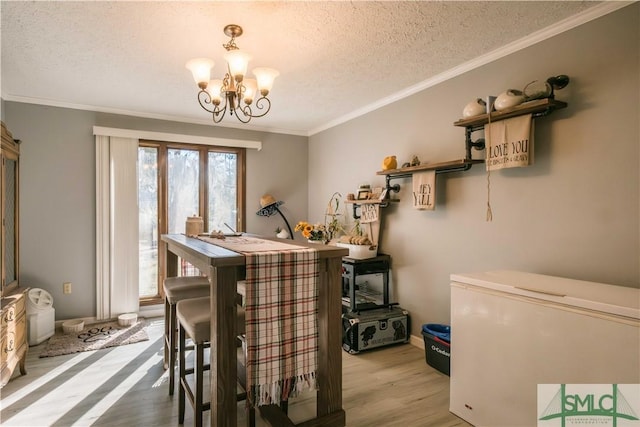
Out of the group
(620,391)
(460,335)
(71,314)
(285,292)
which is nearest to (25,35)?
(285,292)

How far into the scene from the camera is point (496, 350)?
5.88 feet

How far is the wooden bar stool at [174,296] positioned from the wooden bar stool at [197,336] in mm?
300

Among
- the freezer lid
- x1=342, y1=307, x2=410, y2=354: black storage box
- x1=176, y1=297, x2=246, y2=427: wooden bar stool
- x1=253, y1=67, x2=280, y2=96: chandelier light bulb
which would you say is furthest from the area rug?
the freezer lid

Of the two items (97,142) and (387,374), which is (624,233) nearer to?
(387,374)

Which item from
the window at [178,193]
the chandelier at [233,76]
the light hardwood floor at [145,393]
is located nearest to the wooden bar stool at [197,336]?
the light hardwood floor at [145,393]

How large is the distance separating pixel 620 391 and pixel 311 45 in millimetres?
2427

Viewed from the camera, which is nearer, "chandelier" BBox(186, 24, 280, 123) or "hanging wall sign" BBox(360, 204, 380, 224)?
"chandelier" BBox(186, 24, 280, 123)

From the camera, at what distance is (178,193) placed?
420 cm

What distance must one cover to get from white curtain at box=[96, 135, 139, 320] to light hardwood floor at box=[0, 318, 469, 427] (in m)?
0.85

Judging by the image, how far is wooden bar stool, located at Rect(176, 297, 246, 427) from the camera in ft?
5.36

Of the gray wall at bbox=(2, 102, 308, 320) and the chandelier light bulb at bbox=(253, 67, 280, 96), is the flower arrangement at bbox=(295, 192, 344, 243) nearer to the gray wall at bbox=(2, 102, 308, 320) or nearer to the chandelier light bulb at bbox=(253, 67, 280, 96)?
the chandelier light bulb at bbox=(253, 67, 280, 96)

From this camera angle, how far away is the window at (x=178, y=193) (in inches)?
160

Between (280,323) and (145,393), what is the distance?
144 centimetres

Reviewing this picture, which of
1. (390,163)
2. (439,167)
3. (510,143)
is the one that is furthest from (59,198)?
(510,143)
